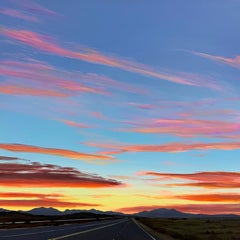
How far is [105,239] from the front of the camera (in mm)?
34438

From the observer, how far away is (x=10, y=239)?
28125 mm

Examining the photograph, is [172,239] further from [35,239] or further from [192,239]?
[35,239]

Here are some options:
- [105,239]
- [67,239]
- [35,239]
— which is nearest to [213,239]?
[105,239]

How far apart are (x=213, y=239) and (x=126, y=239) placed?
10.9m

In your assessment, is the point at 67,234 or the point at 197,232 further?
the point at 197,232

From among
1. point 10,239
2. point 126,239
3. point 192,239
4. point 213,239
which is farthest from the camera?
point 213,239

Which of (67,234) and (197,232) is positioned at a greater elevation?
(197,232)

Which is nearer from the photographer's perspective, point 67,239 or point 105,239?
point 67,239

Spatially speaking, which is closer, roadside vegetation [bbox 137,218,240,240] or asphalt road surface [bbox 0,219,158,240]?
asphalt road surface [bbox 0,219,158,240]

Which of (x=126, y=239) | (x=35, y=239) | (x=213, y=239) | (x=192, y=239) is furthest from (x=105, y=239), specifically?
(x=213, y=239)

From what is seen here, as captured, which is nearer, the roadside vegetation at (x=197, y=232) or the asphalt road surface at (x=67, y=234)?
the asphalt road surface at (x=67, y=234)

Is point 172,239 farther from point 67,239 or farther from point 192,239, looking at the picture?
point 67,239

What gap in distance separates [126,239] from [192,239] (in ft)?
24.1

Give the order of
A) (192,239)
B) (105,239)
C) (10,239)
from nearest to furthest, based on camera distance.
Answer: (10,239) → (105,239) → (192,239)
